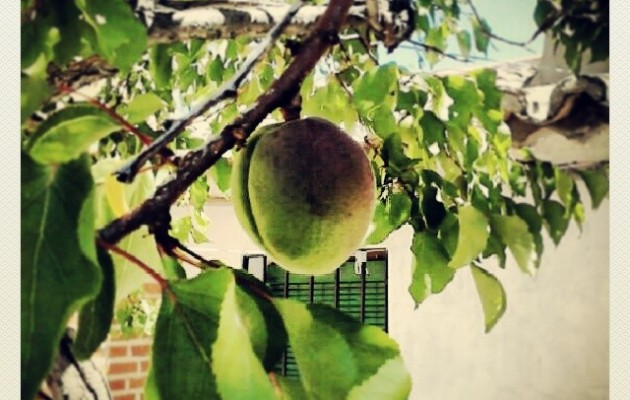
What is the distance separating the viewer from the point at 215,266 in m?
0.67

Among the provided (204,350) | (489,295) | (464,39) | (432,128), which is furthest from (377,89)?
(204,350)

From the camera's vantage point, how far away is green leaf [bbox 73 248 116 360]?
1.73ft

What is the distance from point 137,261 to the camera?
0.56 m

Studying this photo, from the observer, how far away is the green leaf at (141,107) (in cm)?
61

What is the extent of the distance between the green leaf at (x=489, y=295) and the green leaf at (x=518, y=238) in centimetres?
5

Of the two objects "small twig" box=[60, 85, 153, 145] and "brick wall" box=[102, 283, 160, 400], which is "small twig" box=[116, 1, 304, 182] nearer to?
"small twig" box=[60, 85, 153, 145]

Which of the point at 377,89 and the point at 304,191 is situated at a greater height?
the point at 377,89

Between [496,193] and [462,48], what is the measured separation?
0.74ft

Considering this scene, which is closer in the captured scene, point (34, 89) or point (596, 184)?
point (34, 89)

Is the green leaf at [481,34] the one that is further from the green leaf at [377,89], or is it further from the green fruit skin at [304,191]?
the green fruit skin at [304,191]

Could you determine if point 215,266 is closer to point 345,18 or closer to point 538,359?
point 345,18

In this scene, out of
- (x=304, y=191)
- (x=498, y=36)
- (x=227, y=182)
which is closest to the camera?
(x=304, y=191)

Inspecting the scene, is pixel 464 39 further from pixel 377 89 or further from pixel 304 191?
pixel 304 191

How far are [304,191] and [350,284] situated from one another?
283mm
